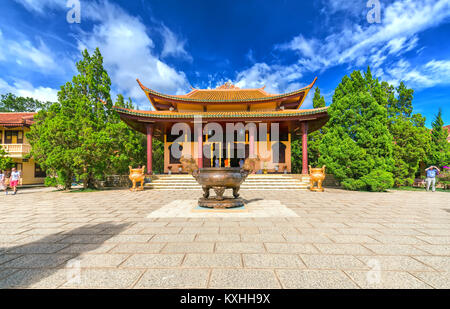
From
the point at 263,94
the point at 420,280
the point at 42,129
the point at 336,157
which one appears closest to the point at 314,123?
the point at 336,157

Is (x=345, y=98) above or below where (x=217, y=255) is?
above

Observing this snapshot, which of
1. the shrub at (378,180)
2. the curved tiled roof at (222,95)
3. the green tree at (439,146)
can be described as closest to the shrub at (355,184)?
the shrub at (378,180)

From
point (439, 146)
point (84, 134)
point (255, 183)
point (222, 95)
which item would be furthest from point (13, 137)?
point (439, 146)

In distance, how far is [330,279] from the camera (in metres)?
1.68

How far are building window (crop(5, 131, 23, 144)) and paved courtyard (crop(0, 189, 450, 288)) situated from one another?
62.3ft

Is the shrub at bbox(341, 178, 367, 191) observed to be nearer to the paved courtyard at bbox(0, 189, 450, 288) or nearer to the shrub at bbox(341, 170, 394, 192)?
the shrub at bbox(341, 170, 394, 192)

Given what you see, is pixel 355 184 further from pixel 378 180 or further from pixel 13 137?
Answer: pixel 13 137

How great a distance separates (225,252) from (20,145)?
866 inches

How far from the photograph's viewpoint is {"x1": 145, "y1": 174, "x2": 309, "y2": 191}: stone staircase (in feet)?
32.0

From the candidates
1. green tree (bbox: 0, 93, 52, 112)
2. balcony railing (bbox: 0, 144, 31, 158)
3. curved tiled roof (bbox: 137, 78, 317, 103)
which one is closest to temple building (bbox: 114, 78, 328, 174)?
curved tiled roof (bbox: 137, 78, 317, 103)

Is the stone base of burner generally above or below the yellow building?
below
